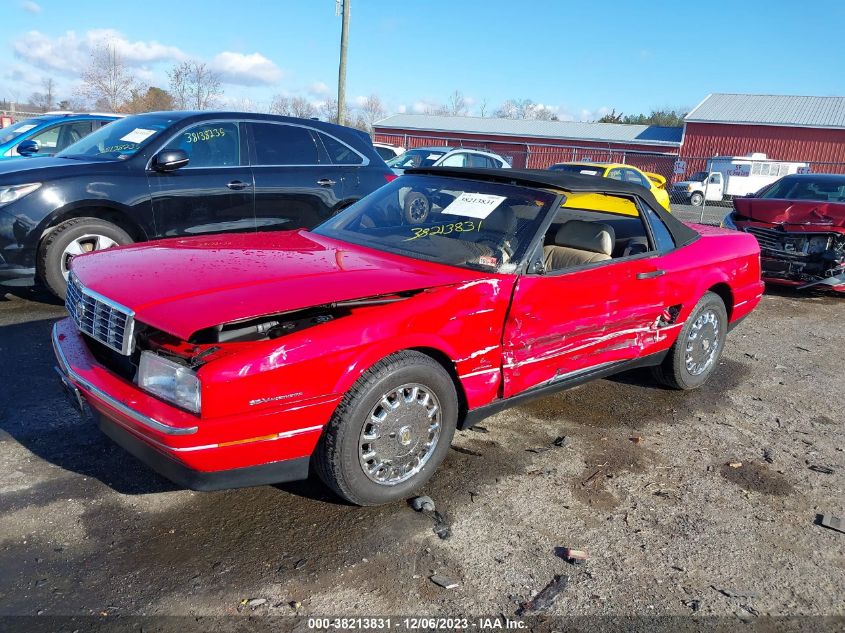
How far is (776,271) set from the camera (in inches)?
331

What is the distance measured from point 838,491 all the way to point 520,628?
2.23 meters

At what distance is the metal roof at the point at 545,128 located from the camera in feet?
138

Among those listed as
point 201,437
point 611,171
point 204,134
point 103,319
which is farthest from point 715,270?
point 611,171

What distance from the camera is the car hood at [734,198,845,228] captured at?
26.6 ft

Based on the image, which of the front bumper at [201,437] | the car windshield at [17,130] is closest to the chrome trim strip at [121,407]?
the front bumper at [201,437]

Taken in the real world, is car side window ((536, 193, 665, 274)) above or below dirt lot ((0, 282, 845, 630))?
above

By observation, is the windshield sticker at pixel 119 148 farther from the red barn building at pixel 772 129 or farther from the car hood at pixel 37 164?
the red barn building at pixel 772 129

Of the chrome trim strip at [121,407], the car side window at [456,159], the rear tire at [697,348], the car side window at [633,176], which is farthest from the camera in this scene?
the car side window at [633,176]

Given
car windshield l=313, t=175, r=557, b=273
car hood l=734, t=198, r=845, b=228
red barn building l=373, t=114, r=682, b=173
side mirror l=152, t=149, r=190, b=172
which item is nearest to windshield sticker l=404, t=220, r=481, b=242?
car windshield l=313, t=175, r=557, b=273

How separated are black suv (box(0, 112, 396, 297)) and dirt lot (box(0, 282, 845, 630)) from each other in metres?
1.69

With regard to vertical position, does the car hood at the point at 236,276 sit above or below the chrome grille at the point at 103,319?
above

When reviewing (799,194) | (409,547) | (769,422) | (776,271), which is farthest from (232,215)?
(799,194)

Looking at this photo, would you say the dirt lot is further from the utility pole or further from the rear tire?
the utility pole

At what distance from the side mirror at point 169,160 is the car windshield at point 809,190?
778cm
